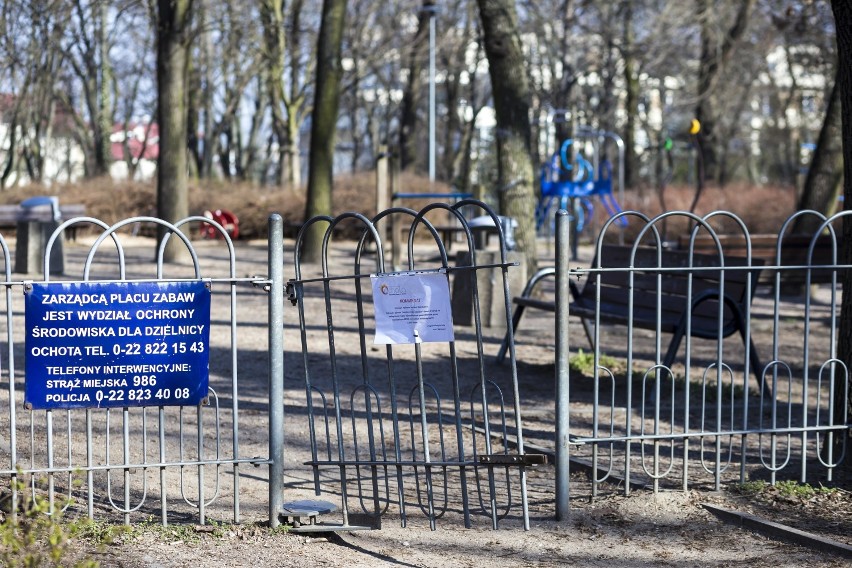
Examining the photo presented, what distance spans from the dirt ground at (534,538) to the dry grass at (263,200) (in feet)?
65.6

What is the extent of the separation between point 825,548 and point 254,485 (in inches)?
105

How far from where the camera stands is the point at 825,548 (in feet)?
15.6

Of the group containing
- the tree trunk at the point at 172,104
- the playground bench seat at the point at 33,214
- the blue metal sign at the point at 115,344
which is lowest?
the blue metal sign at the point at 115,344

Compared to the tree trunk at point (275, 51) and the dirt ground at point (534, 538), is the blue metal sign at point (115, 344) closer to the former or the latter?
the dirt ground at point (534, 538)

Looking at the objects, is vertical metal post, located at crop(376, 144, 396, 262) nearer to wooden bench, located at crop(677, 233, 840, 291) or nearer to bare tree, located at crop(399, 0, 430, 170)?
wooden bench, located at crop(677, 233, 840, 291)

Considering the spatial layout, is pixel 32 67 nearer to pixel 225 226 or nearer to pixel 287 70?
pixel 287 70

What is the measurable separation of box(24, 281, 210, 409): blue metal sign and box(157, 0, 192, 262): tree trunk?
12066mm

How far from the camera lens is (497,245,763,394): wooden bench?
25.0 feet


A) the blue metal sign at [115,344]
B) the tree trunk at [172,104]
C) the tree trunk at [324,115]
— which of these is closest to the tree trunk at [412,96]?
the tree trunk at [324,115]

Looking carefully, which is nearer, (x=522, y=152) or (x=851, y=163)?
(x=851, y=163)

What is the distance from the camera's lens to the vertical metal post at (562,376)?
516 cm

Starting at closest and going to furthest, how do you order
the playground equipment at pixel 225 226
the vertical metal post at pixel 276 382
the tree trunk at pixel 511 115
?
the vertical metal post at pixel 276 382 → the tree trunk at pixel 511 115 → the playground equipment at pixel 225 226

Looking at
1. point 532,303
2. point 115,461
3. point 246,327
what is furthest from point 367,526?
point 246,327

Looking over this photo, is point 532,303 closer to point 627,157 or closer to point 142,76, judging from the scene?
point 627,157
